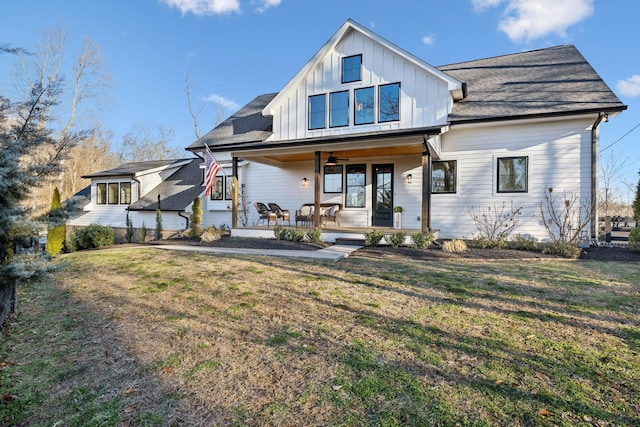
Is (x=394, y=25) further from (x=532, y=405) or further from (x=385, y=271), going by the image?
(x=532, y=405)

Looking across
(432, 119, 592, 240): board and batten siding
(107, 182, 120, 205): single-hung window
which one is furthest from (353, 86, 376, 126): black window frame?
(107, 182, 120, 205): single-hung window

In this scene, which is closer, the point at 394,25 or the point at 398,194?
the point at 398,194

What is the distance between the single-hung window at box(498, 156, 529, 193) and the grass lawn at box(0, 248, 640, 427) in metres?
5.44

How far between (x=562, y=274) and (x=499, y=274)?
1104 mm

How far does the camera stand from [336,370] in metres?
2.68

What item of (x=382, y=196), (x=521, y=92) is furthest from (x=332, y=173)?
(x=521, y=92)

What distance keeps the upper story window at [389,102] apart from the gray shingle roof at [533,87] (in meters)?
1.84

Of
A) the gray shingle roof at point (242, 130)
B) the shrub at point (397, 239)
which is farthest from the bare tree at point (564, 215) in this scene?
the gray shingle roof at point (242, 130)

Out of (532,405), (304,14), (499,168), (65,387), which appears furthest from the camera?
(304,14)

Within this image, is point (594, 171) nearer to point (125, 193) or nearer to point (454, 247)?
point (454, 247)

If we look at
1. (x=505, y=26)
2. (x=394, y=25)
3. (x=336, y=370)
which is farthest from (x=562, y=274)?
(x=394, y=25)

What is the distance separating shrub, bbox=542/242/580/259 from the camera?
26.2 feet

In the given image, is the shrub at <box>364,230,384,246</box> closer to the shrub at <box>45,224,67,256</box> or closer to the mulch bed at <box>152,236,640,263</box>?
the mulch bed at <box>152,236,640,263</box>

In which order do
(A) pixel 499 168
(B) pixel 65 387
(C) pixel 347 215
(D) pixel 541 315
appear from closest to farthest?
(B) pixel 65 387, (D) pixel 541 315, (A) pixel 499 168, (C) pixel 347 215
